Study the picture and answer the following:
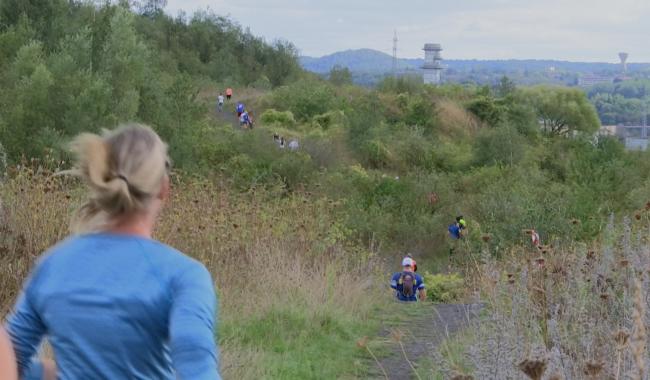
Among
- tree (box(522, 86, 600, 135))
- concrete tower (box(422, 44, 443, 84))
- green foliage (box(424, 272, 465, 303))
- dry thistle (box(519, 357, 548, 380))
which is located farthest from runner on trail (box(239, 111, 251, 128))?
concrete tower (box(422, 44, 443, 84))

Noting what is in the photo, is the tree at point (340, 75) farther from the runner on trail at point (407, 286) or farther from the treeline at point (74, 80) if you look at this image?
the runner on trail at point (407, 286)

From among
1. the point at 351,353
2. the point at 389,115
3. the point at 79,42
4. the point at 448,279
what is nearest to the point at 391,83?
the point at 389,115

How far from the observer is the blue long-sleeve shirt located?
219cm

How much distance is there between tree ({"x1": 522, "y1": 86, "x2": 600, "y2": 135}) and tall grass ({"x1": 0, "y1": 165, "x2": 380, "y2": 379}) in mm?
46606

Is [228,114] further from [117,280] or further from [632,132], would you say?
[632,132]

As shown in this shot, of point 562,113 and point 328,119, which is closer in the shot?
point 328,119

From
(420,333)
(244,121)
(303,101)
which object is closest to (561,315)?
(420,333)

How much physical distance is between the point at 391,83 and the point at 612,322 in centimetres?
5308

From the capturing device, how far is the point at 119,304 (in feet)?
7.37

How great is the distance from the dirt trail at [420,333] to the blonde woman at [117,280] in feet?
13.7

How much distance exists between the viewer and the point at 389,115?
50188 millimetres

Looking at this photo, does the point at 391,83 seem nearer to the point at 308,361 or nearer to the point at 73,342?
the point at 308,361

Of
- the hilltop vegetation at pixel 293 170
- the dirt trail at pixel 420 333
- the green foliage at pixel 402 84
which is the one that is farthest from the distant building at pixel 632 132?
the dirt trail at pixel 420 333

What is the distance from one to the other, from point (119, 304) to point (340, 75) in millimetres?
66008
